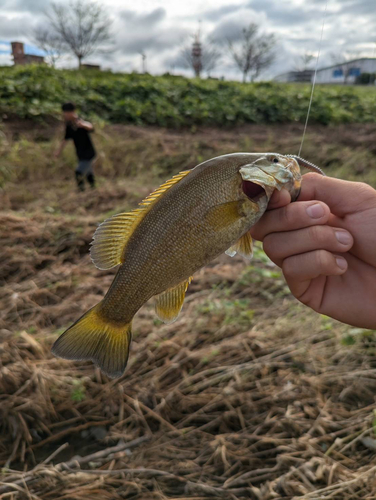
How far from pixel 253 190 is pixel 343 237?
0.43m

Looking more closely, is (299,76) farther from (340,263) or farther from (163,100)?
(340,263)

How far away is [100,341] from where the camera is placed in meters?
1.24

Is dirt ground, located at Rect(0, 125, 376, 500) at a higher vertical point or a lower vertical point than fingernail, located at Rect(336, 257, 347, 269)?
lower

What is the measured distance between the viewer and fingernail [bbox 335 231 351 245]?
1490 mm

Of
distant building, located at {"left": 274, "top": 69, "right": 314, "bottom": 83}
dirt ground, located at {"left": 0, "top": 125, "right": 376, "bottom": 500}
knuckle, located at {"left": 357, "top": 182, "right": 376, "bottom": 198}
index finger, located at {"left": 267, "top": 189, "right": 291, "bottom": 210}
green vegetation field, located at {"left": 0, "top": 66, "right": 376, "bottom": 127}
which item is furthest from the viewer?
distant building, located at {"left": 274, "top": 69, "right": 314, "bottom": 83}

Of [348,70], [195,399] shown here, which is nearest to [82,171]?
[195,399]

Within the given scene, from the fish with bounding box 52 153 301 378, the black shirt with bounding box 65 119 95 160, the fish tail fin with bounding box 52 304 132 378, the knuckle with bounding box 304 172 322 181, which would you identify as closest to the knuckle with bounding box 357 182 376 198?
the knuckle with bounding box 304 172 322 181

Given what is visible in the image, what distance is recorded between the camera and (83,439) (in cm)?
294

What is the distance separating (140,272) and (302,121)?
1583 centimetres

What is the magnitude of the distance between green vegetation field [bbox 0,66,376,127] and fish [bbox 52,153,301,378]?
11.6 meters

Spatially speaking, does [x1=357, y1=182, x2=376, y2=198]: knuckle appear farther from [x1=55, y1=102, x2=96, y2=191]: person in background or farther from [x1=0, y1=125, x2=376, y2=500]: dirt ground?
[x1=55, y1=102, x2=96, y2=191]: person in background

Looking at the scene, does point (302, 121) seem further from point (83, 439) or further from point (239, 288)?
point (83, 439)

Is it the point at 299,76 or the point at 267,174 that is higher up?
the point at 299,76

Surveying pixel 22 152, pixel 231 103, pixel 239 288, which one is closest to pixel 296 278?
pixel 239 288
